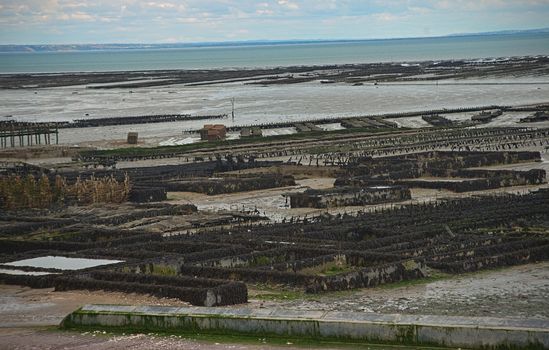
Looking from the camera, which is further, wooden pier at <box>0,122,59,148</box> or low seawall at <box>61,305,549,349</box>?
wooden pier at <box>0,122,59,148</box>

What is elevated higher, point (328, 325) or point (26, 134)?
point (328, 325)

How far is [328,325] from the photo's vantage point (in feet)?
60.6

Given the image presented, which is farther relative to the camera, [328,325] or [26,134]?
[26,134]

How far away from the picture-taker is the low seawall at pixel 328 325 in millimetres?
17406

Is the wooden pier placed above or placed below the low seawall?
below

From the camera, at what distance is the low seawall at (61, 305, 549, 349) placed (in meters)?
17.4

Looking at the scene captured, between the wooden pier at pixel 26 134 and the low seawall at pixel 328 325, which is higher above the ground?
the low seawall at pixel 328 325

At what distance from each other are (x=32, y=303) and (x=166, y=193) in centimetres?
1993

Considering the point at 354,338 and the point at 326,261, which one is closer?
the point at 354,338

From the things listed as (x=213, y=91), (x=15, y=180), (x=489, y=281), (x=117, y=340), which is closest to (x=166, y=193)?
(x=15, y=180)

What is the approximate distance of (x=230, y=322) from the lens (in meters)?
19.2

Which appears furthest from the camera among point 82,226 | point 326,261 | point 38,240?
point 82,226

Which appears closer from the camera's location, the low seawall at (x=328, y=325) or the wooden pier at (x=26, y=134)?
the low seawall at (x=328, y=325)

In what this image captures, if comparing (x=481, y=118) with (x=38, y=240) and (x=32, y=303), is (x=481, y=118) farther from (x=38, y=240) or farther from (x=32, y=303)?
(x=32, y=303)
